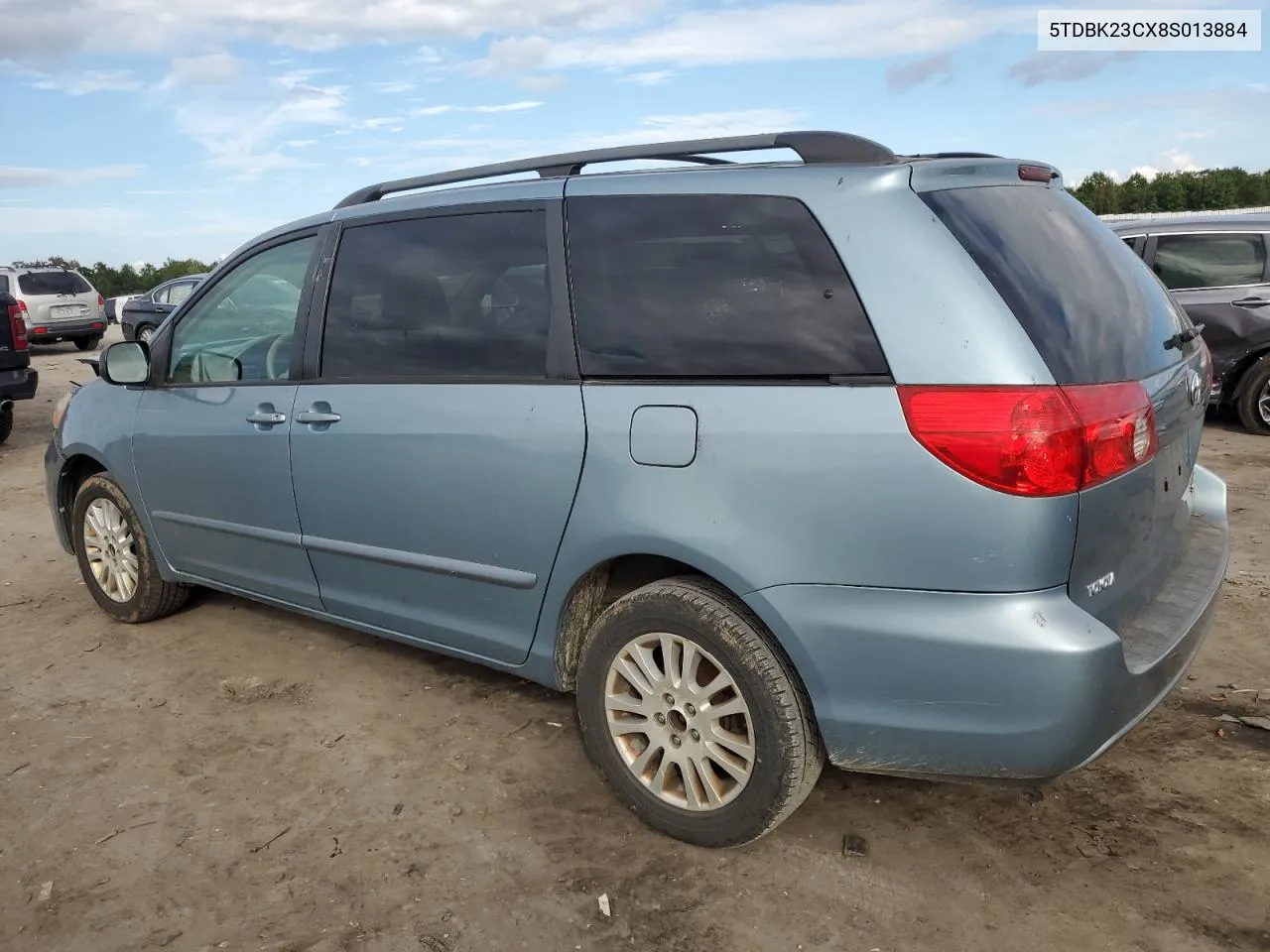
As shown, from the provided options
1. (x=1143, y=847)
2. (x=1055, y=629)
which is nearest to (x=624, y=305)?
(x=1055, y=629)

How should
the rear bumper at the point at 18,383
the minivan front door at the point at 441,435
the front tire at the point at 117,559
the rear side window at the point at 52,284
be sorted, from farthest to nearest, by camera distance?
the rear side window at the point at 52,284 < the rear bumper at the point at 18,383 < the front tire at the point at 117,559 < the minivan front door at the point at 441,435

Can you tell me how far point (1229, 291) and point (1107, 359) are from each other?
7288mm

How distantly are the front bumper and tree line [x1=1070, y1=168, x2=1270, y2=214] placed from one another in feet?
206

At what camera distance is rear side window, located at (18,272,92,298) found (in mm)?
20875

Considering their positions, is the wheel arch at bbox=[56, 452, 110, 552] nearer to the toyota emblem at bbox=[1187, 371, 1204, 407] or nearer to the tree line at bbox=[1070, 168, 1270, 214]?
the toyota emblem at bbox=[1187, 371, 1204, 407]

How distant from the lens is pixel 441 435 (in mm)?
3283

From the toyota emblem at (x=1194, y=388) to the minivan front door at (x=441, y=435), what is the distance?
1.69 m

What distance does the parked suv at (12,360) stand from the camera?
10008mm

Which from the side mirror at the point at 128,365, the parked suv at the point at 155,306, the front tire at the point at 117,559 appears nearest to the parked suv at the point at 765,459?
the side mirror at the point at 128,365

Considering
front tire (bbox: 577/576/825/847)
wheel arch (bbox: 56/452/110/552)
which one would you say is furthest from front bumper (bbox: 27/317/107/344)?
front tire (bbox: 577/576/825/847)

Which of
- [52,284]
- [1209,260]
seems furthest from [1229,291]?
[52,284]

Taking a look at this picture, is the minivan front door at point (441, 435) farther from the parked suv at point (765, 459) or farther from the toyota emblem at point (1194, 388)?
the toyota emblem at point (1194, 388)

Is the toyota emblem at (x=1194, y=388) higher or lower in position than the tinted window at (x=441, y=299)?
lower

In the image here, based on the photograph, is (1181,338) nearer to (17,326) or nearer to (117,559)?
(117,559)
